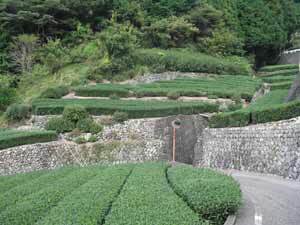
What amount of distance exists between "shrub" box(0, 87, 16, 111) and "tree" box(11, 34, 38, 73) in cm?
634

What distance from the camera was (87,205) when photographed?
8.18 m

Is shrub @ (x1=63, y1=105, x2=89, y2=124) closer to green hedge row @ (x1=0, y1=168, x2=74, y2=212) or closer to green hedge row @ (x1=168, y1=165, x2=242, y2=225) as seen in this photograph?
green hedge row @ (x1=0, y1=168, x2=74, y2=212)

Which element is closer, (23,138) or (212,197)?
(212,197)

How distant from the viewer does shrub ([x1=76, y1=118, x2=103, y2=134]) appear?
896 inches

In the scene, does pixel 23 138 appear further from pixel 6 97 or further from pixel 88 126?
pixel 6 97

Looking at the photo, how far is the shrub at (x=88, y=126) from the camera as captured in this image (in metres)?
22.8

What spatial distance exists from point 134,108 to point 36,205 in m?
16.0

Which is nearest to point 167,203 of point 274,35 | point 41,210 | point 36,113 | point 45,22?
point 41,210

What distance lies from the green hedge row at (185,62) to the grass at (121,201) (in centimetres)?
2529

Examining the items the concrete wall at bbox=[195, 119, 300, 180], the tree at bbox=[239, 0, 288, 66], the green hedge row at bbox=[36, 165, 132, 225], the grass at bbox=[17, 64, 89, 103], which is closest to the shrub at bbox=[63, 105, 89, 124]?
the concrete wall at bbox=[195, 119, 300, 180]

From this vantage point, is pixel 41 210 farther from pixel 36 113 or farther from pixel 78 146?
pixel 36 113

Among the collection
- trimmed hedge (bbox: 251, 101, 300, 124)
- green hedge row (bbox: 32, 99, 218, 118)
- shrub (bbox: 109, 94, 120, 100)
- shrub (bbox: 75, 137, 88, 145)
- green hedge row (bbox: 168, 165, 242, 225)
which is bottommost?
shrub (bbox: 75, 137, 88, 145)

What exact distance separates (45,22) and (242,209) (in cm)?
3529

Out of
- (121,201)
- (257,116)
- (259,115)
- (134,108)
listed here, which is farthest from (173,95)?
(121,201)
